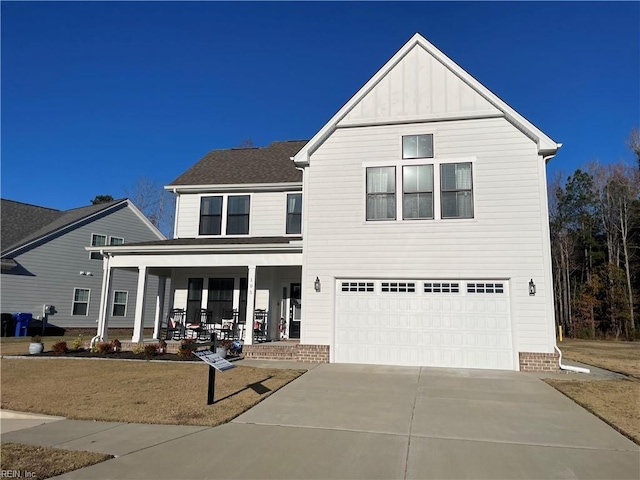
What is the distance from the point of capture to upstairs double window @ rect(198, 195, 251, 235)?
1667 centimetres

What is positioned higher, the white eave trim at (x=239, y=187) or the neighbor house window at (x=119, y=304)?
the white eave trim at (x=239, y=187)

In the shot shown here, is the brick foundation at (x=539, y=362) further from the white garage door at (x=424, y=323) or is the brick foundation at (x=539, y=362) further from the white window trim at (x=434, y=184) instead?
the white window trim at (x=434, y=184)

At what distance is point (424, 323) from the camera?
12.0 metres

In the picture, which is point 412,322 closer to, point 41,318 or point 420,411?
point 420,411

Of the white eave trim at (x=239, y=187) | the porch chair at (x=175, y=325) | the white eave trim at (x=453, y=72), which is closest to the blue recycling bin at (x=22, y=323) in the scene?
the porch chair at (x=175, y=325)

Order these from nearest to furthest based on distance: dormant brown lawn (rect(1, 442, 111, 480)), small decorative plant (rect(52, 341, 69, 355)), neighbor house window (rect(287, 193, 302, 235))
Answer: dormant brown lawn (rect(1, 442, 111, 480)) < small decorative plant (rect(52, 341, 69, 355)) < neighbor house window (rect(287, 193, 302, 235))

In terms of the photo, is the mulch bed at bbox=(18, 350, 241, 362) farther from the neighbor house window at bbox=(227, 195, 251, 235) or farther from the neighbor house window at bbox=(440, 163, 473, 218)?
the neighbor house window at bbox=(440, 163, 473, 218)

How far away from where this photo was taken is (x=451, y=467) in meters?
4.92

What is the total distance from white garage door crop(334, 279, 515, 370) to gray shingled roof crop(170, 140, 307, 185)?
5972 millimetres

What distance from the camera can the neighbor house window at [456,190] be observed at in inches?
483

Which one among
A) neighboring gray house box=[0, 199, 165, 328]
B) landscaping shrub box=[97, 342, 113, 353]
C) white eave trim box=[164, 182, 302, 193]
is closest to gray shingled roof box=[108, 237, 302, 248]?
white eave trim box=[164, 182, 302, 193]

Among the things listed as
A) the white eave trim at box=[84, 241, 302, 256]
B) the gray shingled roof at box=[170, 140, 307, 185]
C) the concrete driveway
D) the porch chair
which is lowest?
the concrete driveway

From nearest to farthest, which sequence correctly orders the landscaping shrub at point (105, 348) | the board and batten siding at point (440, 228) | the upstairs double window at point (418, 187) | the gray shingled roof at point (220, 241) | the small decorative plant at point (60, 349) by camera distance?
the board and batten siding at point (440, 228) → the upstairs double window at point (418, 187) → the landscaping shrub at point (105, 348) → the small decorative plant at point (60, 349) → the gray shingled roof at point (220, 241)

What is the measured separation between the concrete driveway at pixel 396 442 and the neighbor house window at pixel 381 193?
18.1ft
